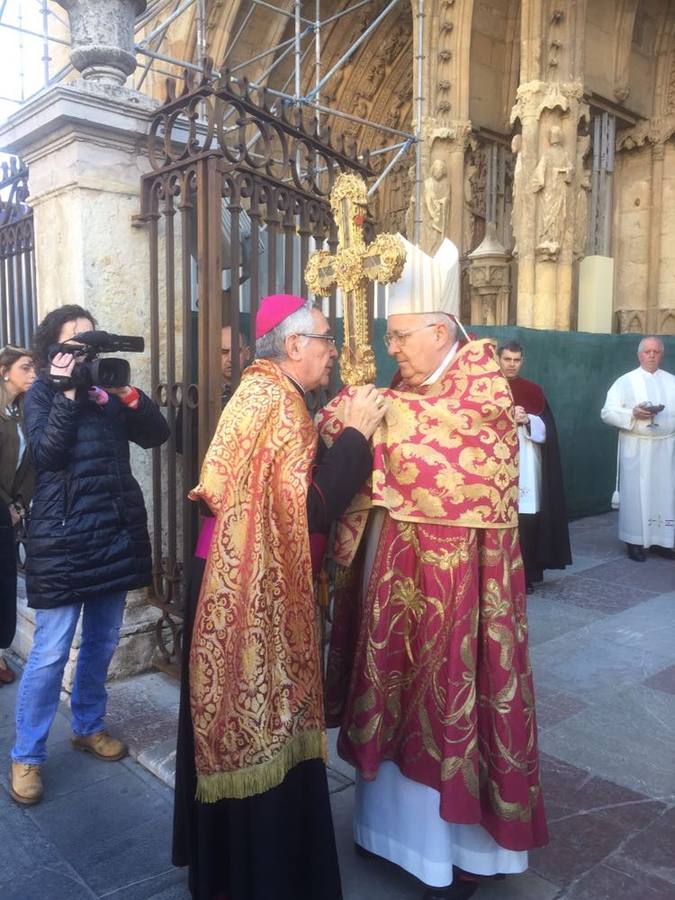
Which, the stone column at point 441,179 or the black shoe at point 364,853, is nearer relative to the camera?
the black shoe at point 364,853

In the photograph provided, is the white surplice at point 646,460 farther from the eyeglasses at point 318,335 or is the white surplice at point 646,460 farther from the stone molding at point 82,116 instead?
the eyeglasses at point 318,335

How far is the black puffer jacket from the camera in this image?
2.78 meters

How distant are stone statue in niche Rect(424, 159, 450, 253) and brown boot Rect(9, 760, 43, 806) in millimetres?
10127

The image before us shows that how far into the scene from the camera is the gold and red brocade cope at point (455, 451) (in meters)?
2.12

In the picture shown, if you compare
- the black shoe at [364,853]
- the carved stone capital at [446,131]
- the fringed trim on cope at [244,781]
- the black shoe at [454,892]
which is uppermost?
the carved stone capital at [446,131]

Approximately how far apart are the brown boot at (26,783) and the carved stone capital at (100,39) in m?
3.02

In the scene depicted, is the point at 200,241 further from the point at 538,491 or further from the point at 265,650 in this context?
the point at 538,491

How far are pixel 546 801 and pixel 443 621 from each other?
1.20m

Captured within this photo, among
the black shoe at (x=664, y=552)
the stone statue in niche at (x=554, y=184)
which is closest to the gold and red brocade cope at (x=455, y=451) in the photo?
the black shoe at (x=664, y=552)

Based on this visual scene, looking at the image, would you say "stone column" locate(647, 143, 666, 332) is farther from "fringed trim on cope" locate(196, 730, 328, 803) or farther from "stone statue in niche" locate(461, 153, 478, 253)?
"fringed trim on cope" locate(196, 730, 328, 803)

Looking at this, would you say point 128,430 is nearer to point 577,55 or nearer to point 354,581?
point 354,581

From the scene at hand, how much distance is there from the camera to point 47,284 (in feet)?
12.4

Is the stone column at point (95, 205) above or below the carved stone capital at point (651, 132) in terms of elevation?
below

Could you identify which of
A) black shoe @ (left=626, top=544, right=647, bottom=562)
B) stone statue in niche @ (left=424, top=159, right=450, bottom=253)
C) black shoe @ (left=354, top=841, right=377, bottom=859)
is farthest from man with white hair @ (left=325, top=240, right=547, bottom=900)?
stone statue in niche @ (left=424, top=159, right=450, bottom=253)
